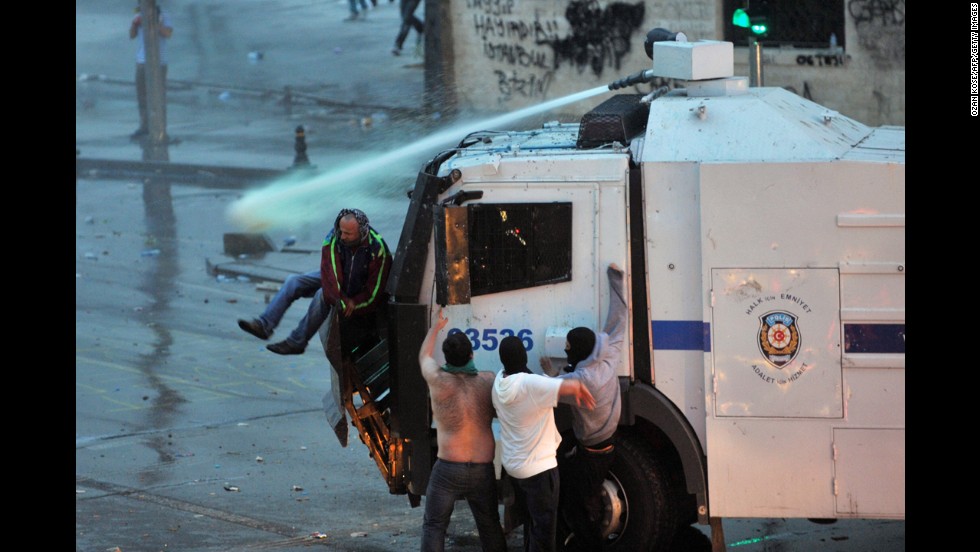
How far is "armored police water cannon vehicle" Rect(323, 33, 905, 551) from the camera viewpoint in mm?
6867

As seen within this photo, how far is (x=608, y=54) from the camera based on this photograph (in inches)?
775

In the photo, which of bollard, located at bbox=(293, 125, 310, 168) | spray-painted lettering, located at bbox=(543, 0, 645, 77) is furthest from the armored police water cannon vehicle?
bollard, located at bbox=(293, 125, 310, 168)

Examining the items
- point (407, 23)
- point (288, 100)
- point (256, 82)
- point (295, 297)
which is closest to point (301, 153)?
point (288, 100)

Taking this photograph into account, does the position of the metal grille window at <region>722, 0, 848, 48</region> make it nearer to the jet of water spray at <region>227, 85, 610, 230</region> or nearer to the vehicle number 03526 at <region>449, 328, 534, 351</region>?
the jet of water spray at <region>227, 85, 610, 230</region>

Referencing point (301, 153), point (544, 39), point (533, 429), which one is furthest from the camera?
point (544, 39)

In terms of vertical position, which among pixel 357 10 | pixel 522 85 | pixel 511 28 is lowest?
pixel 522 85

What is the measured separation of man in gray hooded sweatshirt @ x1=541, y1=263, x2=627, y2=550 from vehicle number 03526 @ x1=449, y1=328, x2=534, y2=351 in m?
0.16

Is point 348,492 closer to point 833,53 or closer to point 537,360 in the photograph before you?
point 537,360

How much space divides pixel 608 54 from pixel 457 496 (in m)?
13.5

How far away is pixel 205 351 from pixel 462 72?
9.20m

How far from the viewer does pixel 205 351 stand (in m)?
13.2

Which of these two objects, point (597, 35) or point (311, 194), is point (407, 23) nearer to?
point (311, 194)

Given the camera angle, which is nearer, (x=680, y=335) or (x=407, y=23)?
(x=680, y=335)
